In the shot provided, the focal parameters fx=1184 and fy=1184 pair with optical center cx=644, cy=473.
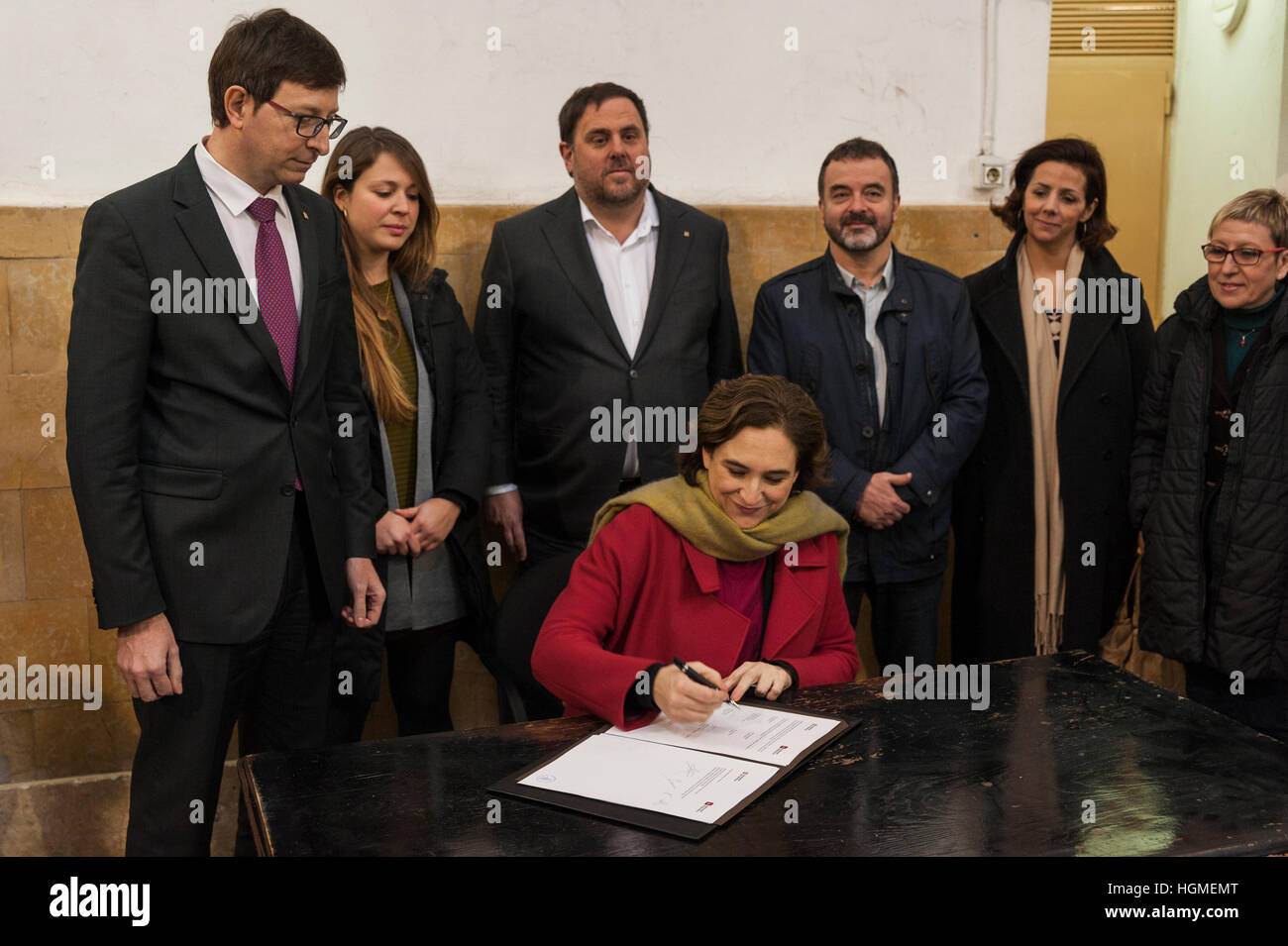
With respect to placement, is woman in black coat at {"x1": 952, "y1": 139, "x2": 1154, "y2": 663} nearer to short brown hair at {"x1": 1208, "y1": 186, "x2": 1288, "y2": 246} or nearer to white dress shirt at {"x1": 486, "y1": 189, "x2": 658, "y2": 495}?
short brown hair at {"x1": 1208, "y1": 186, "x2": 1288, "y2": 246}

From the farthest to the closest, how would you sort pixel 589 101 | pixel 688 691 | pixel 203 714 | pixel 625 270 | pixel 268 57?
pixel 625 270
pixel 589 101
pixel 203 714
pixel 268 57
pixel 688 691

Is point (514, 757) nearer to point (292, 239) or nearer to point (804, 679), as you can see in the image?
point (804, 679)

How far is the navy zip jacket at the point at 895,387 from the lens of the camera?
11.5ft

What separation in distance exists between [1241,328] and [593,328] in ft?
5.97

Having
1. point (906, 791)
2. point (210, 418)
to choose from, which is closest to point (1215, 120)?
point (906, 791)

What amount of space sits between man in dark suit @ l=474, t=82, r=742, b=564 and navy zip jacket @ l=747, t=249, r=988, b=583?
11.9 inches

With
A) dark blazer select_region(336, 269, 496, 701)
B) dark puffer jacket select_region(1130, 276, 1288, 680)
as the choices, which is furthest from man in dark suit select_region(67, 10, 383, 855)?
dark puffer jacket select_region(1130, 276, 1288, 680)

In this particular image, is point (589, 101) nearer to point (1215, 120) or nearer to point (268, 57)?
point (268, 57)

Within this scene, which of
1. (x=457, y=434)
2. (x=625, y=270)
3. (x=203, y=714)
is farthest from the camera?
(x=625, y=270)

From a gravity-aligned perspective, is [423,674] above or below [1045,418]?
below

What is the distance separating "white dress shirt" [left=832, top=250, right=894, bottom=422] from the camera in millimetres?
3520

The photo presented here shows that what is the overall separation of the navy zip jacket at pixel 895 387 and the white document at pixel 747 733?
4.53 ft

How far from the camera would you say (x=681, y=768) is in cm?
191
